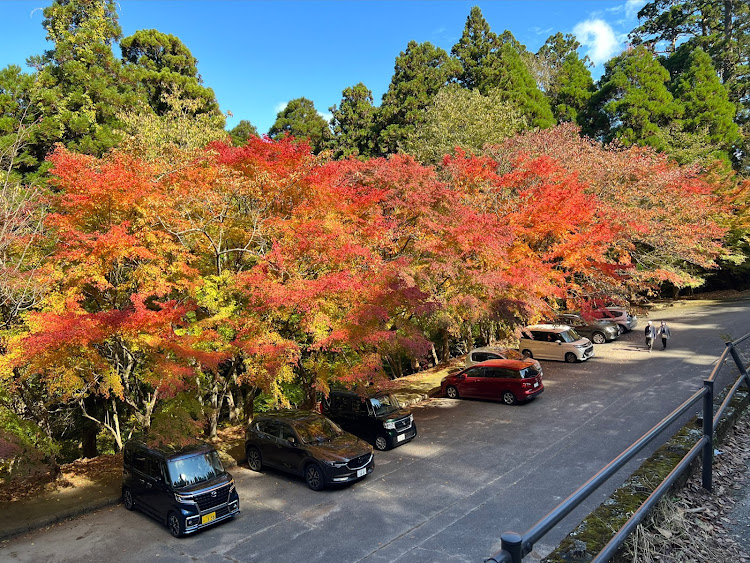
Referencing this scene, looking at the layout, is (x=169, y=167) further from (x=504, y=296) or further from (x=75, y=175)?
(x=504, y=296)

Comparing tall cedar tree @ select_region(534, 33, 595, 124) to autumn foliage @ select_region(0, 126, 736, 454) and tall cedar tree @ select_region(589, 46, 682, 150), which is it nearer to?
tall cedar tree @ select_region(589, 46, 682, 150)

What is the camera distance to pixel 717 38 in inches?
1804

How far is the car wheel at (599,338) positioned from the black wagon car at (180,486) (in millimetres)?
21887

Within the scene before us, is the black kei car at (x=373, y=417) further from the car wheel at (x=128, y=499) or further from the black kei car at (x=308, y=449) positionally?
the car wheel at (x=128, y=499)

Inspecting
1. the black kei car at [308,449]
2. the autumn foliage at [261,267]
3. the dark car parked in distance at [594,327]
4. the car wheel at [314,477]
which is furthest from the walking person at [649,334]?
the car wheel at [314,477]

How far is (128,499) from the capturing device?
431 inches

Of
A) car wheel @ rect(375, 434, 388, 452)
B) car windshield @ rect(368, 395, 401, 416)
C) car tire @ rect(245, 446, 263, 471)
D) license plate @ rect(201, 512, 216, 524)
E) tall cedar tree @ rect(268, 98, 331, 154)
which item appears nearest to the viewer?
license plate @ rect(201, 512, 216, 524)

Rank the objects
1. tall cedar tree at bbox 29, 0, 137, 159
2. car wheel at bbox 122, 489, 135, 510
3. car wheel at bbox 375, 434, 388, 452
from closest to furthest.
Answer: car wheel at bbox 122, 489, 135, 510, car wheel at bbox 375, 434, 388, 452, tall cedar tree at bbox 29, 0, 137, 159

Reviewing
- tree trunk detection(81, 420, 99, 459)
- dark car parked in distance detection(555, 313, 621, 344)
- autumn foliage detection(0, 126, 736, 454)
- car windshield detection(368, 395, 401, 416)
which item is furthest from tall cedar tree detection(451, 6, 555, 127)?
Answer: tree trunk detection(81, 420, 99, 459)

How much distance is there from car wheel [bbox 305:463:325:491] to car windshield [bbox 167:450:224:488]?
2.10 meters

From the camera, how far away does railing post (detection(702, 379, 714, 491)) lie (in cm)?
460

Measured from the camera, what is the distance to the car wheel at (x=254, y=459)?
12789mm

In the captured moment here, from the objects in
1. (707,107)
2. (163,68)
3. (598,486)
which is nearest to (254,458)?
(598,486)

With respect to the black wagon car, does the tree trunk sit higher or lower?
lower
